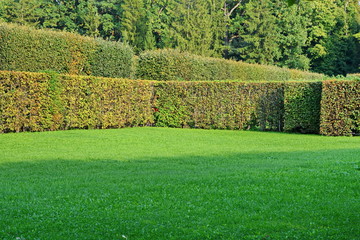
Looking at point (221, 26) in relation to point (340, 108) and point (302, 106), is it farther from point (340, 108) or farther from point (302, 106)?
point (340, 108)

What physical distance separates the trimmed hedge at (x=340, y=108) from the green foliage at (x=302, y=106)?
26.6 inches

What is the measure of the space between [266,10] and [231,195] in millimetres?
48470

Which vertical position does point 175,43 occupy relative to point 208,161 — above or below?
above

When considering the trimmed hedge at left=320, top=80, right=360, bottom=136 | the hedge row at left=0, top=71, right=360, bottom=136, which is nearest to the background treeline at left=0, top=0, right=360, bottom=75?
the hedge row at left=0, top=71, right=360, bottom=136

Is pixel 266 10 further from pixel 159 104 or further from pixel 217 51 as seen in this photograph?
pixel 159 104

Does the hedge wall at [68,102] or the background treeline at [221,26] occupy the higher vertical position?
the background treeline at [221,26]

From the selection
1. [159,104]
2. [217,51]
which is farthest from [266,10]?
[159,104]

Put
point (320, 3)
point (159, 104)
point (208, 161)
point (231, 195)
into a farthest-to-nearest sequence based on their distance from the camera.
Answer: point (320, 3) → point (159, 104) → point (208, 161) → point (231, 195)

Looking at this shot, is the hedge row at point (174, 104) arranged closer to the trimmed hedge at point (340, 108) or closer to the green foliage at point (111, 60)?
the trimmed hedge at point (340, 108)

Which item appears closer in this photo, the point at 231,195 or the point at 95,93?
the point at 231,195

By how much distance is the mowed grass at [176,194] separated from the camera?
5.61 meters

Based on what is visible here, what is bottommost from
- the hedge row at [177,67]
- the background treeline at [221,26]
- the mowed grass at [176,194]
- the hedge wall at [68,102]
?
the mowed grass at [176,194]

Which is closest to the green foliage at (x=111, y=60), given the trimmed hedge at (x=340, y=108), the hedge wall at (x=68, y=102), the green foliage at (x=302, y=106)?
the hedge wall at (x=68, y=102)

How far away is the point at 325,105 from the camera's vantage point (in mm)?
20031
